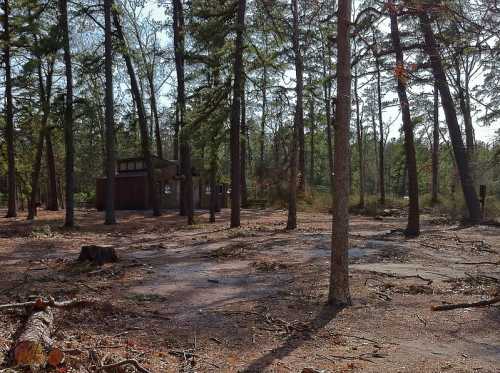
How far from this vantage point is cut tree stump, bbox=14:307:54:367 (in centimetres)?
472

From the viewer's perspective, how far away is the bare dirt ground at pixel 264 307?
5398 mm

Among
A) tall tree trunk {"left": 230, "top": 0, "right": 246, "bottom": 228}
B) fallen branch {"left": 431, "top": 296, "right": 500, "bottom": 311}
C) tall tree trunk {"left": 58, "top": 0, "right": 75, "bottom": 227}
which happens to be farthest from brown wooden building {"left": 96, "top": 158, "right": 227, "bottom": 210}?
fallen branch {"left": 431, "top": 296, "right": 500, "bottom": 311}

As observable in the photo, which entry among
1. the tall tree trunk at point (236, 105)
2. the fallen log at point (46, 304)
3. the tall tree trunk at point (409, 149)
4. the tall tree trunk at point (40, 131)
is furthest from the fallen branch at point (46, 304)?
the tall tree trunk at point (40, 131)

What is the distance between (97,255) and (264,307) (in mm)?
5186

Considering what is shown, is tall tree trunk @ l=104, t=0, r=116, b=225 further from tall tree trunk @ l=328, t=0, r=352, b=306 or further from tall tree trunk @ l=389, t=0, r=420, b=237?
tall tree trunk @ l=328, t=0, r=352, b=306

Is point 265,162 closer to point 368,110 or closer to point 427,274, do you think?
point 368,110

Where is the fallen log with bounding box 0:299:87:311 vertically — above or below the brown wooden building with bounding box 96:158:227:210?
below

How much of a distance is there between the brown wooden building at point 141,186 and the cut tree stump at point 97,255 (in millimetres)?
Result: 22614

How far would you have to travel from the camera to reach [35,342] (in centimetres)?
495

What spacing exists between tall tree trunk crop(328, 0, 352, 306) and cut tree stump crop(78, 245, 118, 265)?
594 centimetres


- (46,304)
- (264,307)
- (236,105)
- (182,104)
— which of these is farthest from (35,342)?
(182,104)

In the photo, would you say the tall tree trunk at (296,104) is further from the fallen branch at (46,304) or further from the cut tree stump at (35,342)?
the cut tree stump at (35,342)

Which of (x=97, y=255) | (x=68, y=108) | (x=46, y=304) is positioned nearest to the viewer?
(x=46, y=304)

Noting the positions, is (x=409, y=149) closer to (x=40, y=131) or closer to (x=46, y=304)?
(x=46, y=304)
